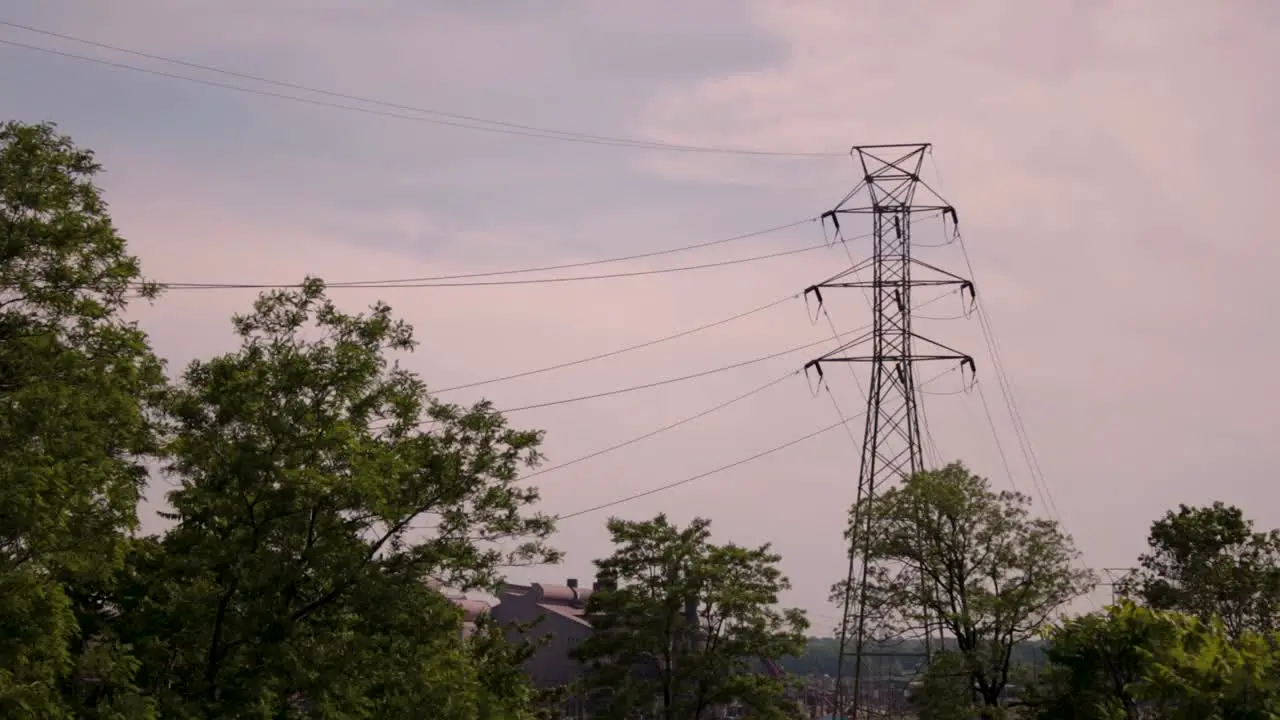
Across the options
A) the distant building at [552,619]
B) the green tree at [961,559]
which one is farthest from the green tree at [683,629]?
the distant building at [552,619]

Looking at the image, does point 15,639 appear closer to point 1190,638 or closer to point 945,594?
point 1190,638

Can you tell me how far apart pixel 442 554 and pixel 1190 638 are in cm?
1764

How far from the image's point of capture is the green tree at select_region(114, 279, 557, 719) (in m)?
31.6

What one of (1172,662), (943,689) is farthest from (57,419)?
(943,689)

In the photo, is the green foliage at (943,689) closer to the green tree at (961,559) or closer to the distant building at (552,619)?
the green tree at (961,559)

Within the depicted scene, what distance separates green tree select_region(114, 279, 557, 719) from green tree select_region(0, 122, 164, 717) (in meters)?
2.23

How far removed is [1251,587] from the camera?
69.1 m

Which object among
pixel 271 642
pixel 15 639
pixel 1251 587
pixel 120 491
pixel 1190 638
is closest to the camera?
pixel 1190 638

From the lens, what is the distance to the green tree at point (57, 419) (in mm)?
25984

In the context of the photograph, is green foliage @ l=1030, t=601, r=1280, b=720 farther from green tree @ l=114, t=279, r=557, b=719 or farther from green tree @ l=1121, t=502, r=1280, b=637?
green tree @ l=1121, t=502, r=1280, b=637

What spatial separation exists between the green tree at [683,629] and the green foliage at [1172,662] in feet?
106

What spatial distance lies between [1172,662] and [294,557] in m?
19.0

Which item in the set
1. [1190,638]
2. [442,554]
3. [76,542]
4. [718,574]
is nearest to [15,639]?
[76,542]

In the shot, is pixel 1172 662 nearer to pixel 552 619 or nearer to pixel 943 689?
pixel 943 689
